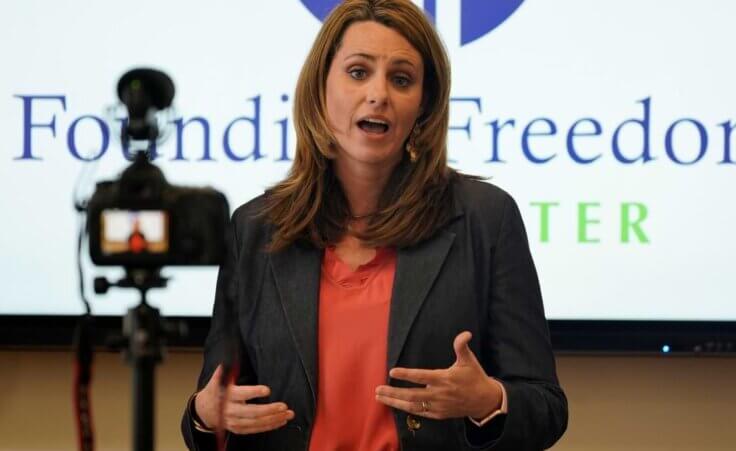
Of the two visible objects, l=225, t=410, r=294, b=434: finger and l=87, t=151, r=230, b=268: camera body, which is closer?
l=87, t=151, r=230, b=268: camera body

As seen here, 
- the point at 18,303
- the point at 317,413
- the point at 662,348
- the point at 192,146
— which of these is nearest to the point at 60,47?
the point at 192,146

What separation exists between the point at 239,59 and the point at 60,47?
0.50 meters

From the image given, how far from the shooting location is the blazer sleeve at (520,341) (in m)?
1.79

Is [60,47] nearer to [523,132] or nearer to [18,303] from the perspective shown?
[18,303]

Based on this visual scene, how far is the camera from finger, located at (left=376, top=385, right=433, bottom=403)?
1639mm

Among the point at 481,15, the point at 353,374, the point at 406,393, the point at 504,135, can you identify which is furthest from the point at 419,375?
the point at 481,15

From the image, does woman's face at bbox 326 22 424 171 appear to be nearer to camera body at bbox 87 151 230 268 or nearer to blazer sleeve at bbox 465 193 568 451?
blazer sleeve at bbox 465 193 568 451

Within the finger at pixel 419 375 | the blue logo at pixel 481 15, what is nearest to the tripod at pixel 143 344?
the finger at pixel 419 375

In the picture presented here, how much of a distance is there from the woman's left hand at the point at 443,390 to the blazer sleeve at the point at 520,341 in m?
0.12

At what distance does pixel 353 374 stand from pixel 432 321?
161 mm

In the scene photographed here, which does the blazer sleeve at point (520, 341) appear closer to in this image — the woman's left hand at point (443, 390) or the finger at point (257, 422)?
the woman's left hand at point (443, 390)

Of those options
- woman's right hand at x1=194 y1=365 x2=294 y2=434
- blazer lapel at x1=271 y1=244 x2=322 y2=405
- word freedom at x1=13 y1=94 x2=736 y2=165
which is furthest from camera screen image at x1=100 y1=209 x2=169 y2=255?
word freedom at x1=13 y1=94 x2=736 y2=165

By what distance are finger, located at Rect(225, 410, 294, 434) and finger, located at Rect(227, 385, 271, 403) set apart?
32mm

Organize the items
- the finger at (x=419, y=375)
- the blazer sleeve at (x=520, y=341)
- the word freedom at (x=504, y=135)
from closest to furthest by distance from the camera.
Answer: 1. the finger at (x=419, y=375)
2. the blazer sleeve at (x=520, y=341)
3. the word freedom at (x=504, y=135)
